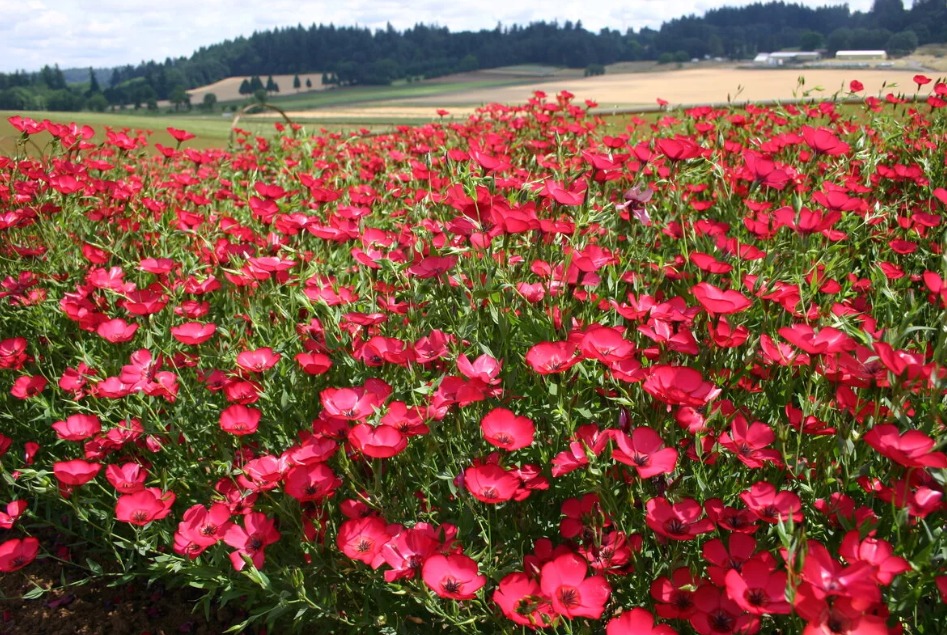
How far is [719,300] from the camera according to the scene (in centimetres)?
145

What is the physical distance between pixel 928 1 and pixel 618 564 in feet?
77.5

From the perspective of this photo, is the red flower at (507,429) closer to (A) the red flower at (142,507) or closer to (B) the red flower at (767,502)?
(B) the red flower at (767,502)

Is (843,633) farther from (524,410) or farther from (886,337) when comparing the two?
(524,410)

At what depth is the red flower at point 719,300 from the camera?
4.72 ft

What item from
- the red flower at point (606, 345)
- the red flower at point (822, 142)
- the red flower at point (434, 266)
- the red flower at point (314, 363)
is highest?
the red flower at point (822, 142)

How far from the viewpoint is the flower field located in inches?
Answer: 49.2

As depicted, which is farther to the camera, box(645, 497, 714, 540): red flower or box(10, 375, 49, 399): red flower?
box(10, 375, 49, 399): red flower

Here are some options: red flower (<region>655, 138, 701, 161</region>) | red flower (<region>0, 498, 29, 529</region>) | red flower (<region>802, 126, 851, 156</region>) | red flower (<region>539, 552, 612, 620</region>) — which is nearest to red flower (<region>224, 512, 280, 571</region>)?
red flower (<region>539, 552, 612, 620</region>)

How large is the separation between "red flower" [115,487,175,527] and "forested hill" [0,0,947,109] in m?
68.7

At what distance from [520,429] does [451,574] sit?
318mm

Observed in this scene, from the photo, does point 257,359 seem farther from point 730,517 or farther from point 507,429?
point 730,517

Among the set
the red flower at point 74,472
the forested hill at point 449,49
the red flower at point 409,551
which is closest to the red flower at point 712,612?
the red flower at point 409,551

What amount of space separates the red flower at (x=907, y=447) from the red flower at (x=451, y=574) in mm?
706

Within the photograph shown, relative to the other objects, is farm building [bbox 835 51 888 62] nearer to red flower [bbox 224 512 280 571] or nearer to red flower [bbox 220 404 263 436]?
red flower [bbox 220 404 263 436]
